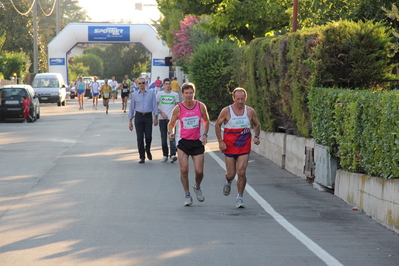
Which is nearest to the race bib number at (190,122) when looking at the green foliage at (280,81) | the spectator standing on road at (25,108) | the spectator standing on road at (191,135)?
the spectator standing on road at (191,135)

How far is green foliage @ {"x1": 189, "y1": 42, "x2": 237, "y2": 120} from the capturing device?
97.9ft

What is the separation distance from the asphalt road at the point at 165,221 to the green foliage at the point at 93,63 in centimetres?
9766

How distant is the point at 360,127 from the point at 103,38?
43897 mm

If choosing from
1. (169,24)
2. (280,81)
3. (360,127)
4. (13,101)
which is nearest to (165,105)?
(280,81)

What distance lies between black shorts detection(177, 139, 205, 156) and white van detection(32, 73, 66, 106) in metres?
34.5

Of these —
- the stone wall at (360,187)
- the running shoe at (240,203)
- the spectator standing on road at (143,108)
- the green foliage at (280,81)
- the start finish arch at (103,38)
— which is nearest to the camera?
the stone wall at (360,187)

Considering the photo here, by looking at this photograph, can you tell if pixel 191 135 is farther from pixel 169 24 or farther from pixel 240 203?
pixel 169 24

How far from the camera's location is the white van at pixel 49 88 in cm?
4328

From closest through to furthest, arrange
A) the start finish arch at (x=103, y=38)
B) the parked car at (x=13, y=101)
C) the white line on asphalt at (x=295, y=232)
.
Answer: the white line on asphalt at (x=295, y=232) → the parked car at (x=13, y=101) → the start finish arch at (x=103, y=38)

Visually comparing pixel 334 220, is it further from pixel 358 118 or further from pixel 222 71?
pixel 222 71

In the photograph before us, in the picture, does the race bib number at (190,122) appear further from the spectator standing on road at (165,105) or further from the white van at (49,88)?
the white van at (49,88)

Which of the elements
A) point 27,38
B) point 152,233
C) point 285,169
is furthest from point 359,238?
point 27,38

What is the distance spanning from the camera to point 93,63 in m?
111

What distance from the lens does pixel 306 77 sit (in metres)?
13.0
